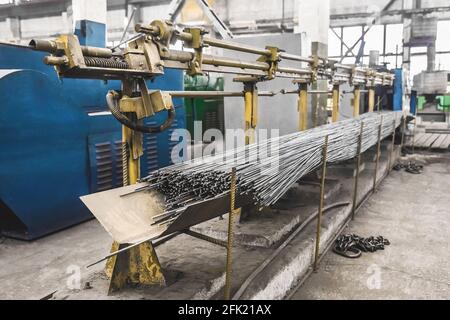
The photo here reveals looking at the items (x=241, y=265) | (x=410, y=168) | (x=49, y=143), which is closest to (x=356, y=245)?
(x=241, y=265)

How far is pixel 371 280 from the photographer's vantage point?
8.98 ft

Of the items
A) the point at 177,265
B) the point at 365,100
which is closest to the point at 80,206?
the point at 177,265

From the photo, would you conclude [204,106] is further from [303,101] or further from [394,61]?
[394,61]

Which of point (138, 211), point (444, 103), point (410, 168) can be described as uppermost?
point (444, 103)

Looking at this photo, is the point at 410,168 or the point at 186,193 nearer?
the point at 186,193

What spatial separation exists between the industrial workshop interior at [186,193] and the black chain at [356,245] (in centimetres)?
2

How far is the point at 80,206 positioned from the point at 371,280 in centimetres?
252

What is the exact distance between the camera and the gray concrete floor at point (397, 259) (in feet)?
8.55

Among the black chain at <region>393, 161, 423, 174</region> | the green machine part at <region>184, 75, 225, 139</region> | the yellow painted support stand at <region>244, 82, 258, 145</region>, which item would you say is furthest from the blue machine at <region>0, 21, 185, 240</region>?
the black chain at <region>393, 161, 423, 174</region>

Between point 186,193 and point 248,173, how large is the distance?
0.36 m

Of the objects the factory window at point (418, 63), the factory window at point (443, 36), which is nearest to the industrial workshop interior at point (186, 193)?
the factory window at point (418, 63)

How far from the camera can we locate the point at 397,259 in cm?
309

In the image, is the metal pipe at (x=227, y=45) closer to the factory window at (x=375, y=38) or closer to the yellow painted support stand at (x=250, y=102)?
the yellow painted support stand at (x=250, y=102)
